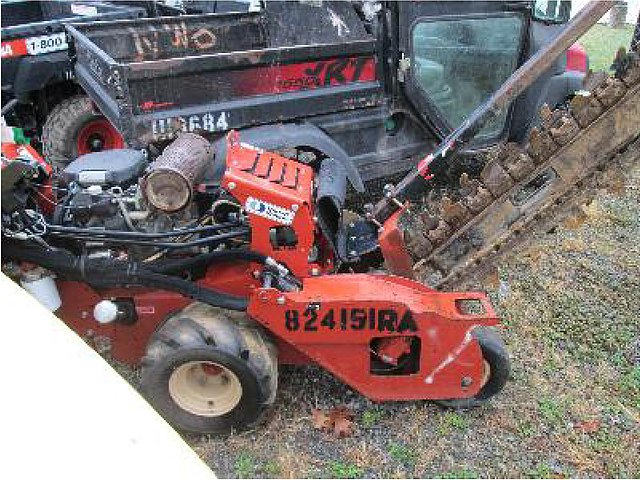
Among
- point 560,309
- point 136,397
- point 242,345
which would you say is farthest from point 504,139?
point 136,397

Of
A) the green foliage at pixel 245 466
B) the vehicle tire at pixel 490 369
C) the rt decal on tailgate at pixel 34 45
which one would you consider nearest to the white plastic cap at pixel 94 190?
the green foliage at pixel 245 466

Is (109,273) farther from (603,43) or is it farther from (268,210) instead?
(603,43)

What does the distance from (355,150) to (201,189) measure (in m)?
2.15

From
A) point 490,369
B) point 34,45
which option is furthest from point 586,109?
point 34,45

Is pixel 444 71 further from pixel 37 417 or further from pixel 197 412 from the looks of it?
pixel 37 417

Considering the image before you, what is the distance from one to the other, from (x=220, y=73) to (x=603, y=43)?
10.8 m

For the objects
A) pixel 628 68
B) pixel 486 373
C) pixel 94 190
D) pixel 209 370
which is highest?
pixel 628 68

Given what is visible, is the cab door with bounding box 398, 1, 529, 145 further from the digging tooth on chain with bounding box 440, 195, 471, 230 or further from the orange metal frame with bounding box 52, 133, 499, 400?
the orange metal frame with bounding box 52, 133, 499, 400

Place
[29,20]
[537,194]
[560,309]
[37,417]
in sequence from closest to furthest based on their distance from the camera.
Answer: [37,417] < [537,194] < [560,309] < [29,20]

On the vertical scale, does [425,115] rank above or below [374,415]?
above

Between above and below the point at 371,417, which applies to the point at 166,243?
above

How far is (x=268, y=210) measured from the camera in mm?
3449

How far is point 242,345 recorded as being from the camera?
134 inches

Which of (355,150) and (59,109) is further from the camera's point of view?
(59,109)
